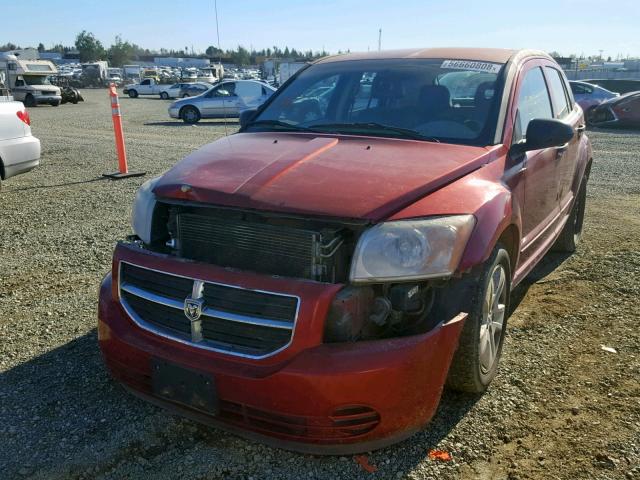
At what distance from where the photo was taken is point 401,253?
8.25 feet

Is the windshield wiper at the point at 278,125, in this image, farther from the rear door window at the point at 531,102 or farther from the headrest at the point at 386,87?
the rear door window at the point at 531,102

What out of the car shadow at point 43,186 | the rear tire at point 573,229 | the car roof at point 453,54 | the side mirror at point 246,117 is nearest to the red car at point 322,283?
the car roof at point 453,54

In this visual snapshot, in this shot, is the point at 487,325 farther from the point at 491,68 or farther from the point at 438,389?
the point at 491,68

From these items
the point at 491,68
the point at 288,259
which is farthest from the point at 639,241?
the point at 288,259

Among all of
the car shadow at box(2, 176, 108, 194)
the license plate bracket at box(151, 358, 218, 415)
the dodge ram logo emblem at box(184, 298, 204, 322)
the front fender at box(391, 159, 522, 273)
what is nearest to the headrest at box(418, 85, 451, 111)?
the front fender at box(391, 159, 522, 273)

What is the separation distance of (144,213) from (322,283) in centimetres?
115

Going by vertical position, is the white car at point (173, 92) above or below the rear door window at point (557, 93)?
below

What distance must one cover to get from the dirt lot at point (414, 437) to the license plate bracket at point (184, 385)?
0.27m

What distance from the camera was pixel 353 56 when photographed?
447 centimetres

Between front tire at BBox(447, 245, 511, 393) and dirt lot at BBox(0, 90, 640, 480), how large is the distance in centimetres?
17

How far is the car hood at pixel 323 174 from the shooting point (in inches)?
102

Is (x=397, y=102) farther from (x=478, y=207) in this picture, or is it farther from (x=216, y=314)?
(x=216, y=314)

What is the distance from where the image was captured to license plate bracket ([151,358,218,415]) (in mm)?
2555

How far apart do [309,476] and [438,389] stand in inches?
26.6
